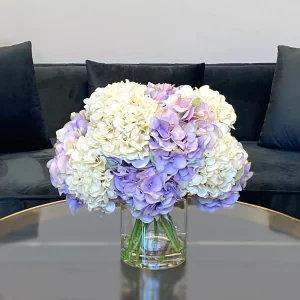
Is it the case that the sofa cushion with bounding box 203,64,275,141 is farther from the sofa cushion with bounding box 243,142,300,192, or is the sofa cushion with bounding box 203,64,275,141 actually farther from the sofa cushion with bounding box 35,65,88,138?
the sofa cushion with bounding box 35,65,88,138

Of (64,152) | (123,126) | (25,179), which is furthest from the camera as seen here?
(25,179)

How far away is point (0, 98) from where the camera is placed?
2.24 m

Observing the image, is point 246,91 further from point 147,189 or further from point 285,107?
point 147,189

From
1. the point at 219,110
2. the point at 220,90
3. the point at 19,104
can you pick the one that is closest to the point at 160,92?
the point at 219,110

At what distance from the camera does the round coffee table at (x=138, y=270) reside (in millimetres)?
1177

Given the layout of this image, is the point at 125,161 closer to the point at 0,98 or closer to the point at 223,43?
the point at 0,98

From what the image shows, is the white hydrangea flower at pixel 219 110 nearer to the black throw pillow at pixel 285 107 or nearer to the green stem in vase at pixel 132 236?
the green stem in vase at pixel 132 236

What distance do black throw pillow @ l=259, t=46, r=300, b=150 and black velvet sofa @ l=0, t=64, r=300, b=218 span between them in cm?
5

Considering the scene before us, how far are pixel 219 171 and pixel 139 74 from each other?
1405 millimetres

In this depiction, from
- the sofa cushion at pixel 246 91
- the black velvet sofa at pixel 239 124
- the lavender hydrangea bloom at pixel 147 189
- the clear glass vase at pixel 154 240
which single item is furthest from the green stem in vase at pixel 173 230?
the sofa cushion at pixel 246 91

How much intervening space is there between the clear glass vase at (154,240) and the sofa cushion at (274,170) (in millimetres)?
765

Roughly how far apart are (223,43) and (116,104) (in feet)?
5.83

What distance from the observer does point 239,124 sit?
2.56 metres

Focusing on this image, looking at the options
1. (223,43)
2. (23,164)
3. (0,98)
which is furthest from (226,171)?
(223,43)
